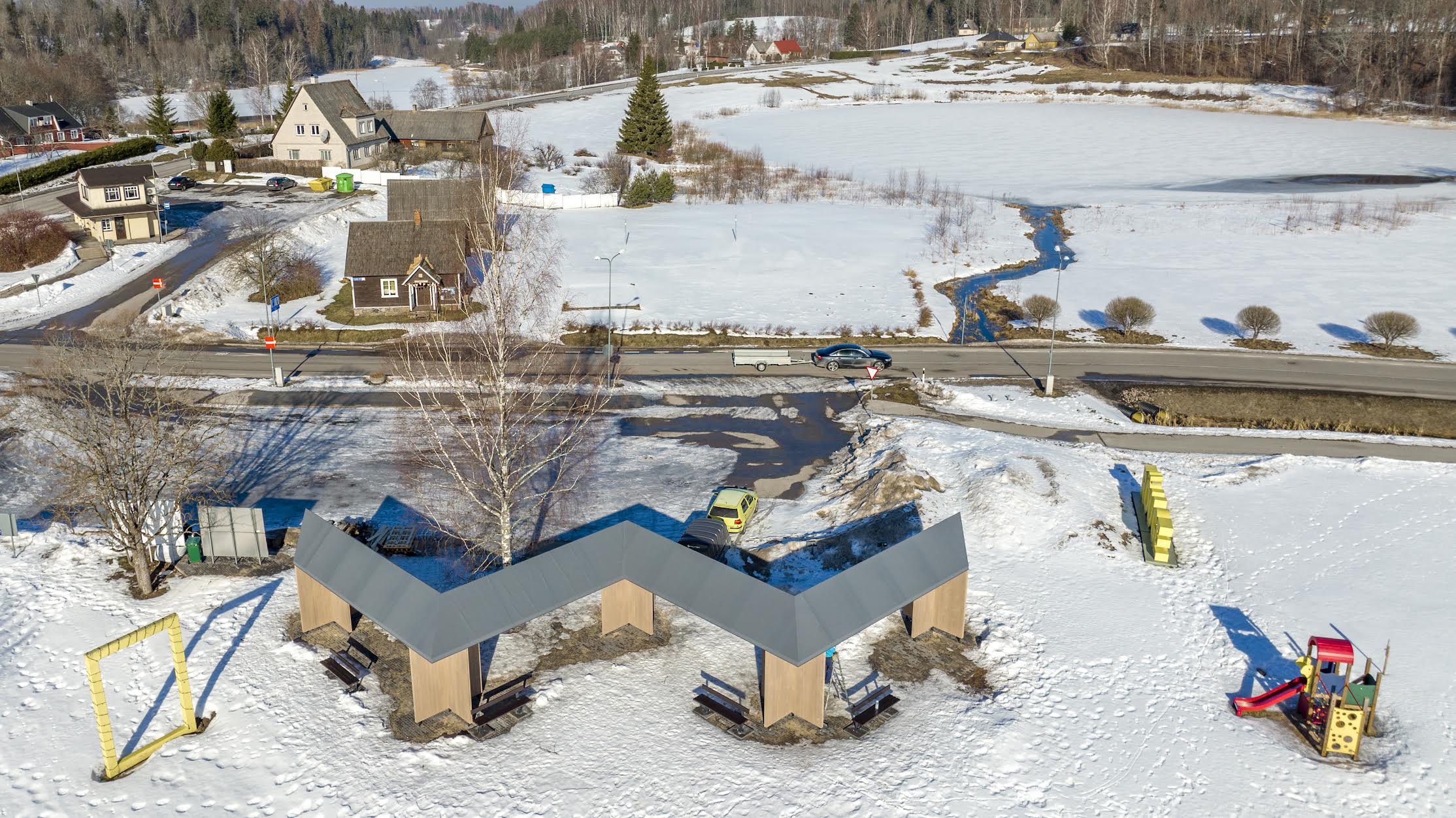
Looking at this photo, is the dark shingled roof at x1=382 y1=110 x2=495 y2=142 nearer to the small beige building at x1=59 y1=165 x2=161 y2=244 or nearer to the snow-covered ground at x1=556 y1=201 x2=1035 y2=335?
the snow-covered ground at x1=556 y1=201 x2=1035 y2=335

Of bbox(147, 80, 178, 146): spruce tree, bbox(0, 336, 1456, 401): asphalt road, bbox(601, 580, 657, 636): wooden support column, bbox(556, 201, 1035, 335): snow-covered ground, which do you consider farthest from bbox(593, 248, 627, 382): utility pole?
bbox(147, 80, 178, 146): spruce tree

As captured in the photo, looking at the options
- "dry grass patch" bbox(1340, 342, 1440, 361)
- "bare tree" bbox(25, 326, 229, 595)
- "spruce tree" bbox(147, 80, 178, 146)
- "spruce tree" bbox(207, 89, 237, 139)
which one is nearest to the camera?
"bare tree" bbox(25, 326, 229, 595)

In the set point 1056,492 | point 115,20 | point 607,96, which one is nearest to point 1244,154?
point 607,96

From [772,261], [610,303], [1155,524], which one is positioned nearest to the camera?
[1155,524]

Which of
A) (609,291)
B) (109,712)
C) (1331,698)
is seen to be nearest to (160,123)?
(609,291)

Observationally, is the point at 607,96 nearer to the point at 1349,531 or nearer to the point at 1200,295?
the point at 1200,295

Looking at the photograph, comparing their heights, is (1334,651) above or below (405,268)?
below

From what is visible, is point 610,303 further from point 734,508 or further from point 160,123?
point 160,123

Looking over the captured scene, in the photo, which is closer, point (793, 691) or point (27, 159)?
point (793, 691)
